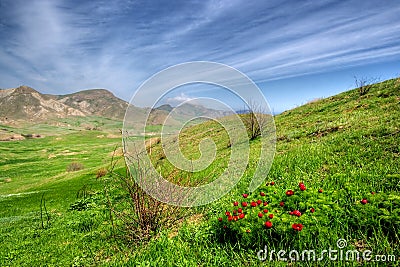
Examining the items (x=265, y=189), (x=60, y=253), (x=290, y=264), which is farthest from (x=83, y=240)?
(x=290, y=264)

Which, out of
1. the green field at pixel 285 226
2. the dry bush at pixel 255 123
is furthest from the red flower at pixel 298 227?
the dry bush at pixel 255 123

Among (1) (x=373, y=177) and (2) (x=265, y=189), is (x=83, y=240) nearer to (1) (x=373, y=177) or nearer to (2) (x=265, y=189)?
(2) (x=265, y=189)

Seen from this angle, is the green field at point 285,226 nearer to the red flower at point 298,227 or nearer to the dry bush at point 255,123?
the red flower at point 298,227

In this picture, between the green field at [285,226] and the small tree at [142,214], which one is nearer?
the green field at [285,226]

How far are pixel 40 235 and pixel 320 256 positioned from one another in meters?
10.0

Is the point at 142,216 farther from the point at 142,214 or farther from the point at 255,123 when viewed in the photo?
the point at 255,123

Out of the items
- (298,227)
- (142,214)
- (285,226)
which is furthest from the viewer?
(142,214)

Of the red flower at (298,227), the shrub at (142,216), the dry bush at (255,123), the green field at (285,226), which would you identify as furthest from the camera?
the dry bush at (255,123)

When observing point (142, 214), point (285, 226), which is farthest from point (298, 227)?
point (142, 214)

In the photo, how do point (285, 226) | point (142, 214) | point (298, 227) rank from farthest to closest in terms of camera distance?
point (142, 214), point (285, 226), point (298, 227)

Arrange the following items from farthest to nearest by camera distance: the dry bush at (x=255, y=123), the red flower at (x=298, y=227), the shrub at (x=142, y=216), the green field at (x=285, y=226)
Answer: the dry bush at (x=255, y=123), the shrub at (x=142, y=216), the green field at (x=285, y=226), the red flower at (x=298, y=227)

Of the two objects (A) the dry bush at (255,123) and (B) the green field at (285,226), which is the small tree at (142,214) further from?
(A) the dry bush at (255,123)

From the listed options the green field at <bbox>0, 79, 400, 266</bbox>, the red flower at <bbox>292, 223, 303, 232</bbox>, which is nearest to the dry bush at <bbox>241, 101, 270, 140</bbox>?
the green field at <bbox>0, 79, 400, 266</bbox>

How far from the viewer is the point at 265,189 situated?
631cm
